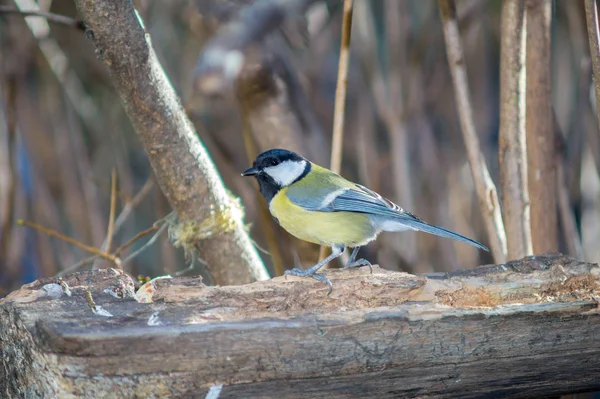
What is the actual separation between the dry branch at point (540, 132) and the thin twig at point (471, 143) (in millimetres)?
176

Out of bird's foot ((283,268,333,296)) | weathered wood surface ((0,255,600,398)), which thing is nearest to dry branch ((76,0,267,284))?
bird's foot ((283,268,333,296))

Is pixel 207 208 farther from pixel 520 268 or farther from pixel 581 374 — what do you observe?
pixel 581 374

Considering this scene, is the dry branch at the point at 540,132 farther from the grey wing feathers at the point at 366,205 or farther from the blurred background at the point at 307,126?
the blurred background at the point at 307,126

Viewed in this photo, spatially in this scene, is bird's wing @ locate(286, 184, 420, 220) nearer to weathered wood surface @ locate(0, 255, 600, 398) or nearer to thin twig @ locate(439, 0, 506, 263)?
thin twig @ locate(439, 0, 506, 263)

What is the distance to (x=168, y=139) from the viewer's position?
68.6 inches

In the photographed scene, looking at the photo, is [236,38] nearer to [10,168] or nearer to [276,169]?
[276,169]

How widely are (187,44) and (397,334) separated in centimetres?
246

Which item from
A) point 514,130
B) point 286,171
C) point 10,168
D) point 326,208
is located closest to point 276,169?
point 286,171

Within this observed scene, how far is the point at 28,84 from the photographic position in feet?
11.0

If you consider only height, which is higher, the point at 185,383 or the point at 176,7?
the point at 176,7

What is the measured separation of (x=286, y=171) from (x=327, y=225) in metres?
0.23

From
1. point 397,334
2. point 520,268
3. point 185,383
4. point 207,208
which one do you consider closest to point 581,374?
point 520,268

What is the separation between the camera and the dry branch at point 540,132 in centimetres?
195

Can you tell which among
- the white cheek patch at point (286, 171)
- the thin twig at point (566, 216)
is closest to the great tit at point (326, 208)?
the white cheek patch at point (286, 171)
